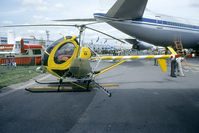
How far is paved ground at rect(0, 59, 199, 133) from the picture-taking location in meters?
2.70

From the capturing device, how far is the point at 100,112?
3.39 meters

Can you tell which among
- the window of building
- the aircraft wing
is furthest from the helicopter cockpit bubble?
the window of building

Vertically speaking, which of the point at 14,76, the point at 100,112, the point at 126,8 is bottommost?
the point at 100,112

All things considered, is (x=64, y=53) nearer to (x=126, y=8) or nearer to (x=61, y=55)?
(x=61, y=55)

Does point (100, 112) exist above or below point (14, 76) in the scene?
below

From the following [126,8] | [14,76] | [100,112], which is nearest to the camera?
[100,112]

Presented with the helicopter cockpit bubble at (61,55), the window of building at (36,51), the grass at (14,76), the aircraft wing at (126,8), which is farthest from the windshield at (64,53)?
the window of building at (36,51)

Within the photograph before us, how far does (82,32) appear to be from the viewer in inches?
190

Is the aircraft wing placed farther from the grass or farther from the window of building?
the window of building

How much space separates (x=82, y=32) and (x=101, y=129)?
3.32m

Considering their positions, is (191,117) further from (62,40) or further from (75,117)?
(62,40)

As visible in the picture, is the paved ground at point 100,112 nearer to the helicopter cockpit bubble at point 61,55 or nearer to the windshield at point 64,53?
the helicopter cockpit bubble at point 61,55

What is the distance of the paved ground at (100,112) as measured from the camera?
2.70 meters

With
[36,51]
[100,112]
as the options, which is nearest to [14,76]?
[100,112]
